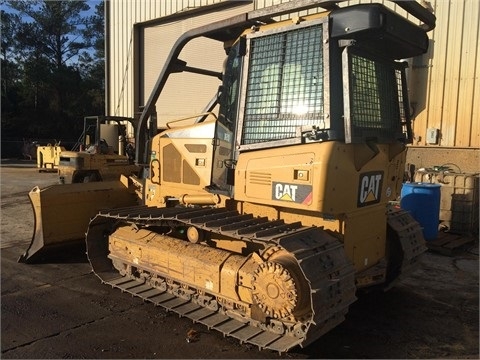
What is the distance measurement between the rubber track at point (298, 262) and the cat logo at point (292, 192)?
0.26 meters

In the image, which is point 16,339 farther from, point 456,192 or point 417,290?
point 456,192

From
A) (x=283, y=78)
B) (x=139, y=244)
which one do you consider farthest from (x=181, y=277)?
(x=283, y=78)

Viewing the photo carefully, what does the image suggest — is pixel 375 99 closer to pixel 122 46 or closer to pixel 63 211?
pixel 63 211

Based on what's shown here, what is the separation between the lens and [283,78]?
14.0 ft

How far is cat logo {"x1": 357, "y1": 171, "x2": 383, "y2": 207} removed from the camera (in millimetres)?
4305

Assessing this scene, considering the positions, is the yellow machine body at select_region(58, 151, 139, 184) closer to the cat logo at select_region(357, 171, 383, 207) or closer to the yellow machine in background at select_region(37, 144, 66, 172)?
the yellow machine in background at select_region(37, 144, 66, 172)

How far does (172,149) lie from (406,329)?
3.33 m

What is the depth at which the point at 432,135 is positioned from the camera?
10242 millimetres

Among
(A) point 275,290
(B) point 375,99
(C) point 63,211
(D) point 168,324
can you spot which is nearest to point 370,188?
(B) point 375,99

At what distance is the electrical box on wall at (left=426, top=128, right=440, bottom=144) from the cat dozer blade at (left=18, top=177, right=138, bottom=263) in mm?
6947

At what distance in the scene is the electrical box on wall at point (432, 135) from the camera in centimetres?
1020

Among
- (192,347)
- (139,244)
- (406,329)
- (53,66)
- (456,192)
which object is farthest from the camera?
(53,66)

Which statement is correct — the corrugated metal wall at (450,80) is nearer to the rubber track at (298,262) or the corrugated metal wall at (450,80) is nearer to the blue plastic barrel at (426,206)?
the blue plastic barrel at (426,206)

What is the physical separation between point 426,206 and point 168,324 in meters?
5.37
